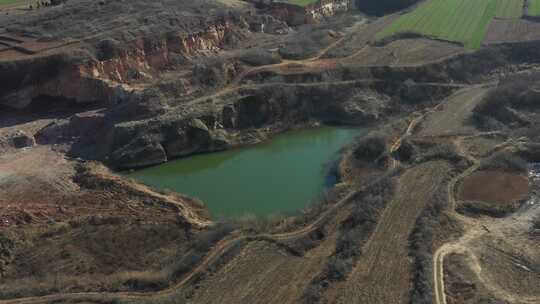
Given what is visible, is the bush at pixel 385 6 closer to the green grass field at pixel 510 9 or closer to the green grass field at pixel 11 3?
the green grass field at pixel 510 9

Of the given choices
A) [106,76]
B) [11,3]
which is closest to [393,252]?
[106,76]

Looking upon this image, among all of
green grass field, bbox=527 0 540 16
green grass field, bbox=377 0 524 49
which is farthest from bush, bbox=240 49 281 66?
green grass field, bbox=527 0 540 16

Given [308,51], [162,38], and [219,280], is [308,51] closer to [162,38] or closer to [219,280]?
[162,38]

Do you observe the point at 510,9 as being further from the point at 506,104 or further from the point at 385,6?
the point at 506,104

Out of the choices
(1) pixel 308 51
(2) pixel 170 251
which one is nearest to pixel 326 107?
(1) pixel 308 51

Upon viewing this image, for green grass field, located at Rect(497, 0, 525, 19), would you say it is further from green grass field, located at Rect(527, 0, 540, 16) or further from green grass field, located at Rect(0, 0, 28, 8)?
green grass field, located at Rect(0, 0, 28, 8)

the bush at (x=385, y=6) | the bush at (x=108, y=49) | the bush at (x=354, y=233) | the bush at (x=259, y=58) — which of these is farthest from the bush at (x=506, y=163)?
the bush at (x=385, y=6)

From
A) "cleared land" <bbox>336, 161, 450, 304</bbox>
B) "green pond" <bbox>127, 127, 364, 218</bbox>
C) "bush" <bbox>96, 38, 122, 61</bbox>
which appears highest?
"bush" <bbox>96, 38, 122, 61</bbox>
